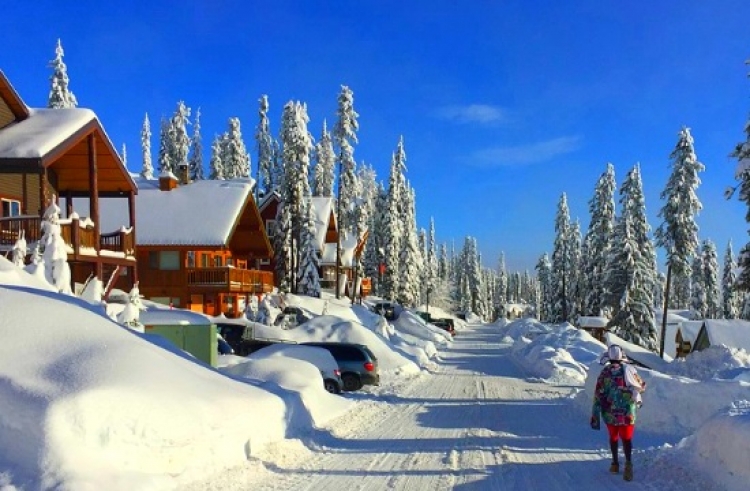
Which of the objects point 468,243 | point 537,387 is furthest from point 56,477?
point 468,243

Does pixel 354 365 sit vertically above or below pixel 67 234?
below

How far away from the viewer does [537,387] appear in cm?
2158

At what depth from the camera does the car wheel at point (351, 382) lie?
1947cm

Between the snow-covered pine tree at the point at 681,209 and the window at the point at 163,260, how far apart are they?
30.8 m

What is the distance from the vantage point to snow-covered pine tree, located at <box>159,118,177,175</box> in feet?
254

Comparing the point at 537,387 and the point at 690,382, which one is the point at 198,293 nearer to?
the point at 537,387

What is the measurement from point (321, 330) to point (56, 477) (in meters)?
22.0

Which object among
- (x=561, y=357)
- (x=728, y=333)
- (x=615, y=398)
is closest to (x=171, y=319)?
(x=615, y=398)

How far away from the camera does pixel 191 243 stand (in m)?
35.3

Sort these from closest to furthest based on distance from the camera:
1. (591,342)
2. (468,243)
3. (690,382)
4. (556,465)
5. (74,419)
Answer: (74,419) → (556,465) → (690,382) → (591,342) → (468,243)

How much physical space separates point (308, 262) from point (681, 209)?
26.4m

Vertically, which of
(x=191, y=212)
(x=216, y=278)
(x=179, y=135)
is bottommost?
(x=216, y=278)

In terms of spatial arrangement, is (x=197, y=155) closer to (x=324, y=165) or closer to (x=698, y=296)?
(x=324, y=165)

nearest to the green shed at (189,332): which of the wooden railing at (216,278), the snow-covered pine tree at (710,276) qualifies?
the wooden railing at (216,278)
